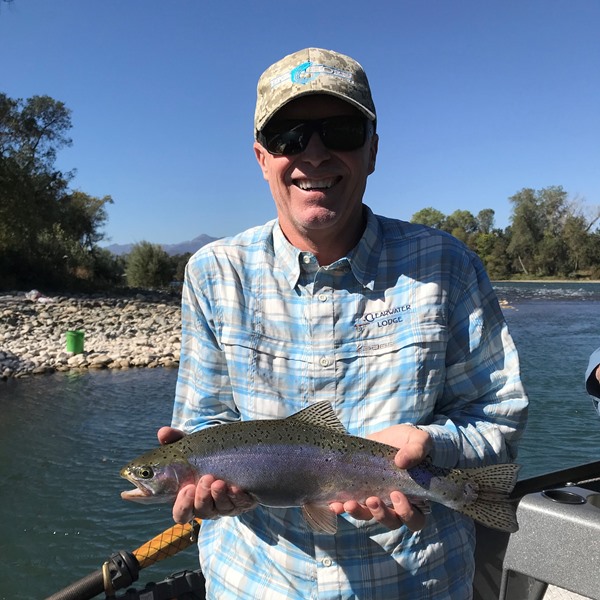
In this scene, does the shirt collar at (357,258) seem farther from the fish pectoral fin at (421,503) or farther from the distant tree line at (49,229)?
the distant tree line at (49,229)

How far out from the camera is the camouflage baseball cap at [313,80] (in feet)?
7.79

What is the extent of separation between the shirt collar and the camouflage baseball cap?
475mm

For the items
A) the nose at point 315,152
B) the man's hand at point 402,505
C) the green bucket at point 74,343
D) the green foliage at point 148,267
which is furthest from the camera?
the green foliage at point 148,267

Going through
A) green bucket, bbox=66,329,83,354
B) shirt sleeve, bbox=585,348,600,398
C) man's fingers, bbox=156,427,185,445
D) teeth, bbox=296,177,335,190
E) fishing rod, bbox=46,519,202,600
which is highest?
teeth, bbox=296,177,335,190

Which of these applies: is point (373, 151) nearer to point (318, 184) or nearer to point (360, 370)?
point (318, 184)

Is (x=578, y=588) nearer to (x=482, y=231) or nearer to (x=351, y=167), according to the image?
(x=351, y=167)

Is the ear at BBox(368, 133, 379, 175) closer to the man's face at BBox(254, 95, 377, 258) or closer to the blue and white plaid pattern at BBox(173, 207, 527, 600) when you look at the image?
the man's face at BBox(254, 95, 377, 258)

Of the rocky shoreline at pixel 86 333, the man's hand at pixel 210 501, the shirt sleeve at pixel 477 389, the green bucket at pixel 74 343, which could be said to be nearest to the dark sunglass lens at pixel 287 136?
the shirt sleeve at pixel 477 389

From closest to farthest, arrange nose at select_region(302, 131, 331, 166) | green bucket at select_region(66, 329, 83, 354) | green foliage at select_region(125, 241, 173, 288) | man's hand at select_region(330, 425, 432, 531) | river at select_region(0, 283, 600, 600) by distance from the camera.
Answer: man's hand at select_region(330, 425, 432, 531) < nose at select_region(302, 131, 331, 166) < river at select_region(0, 283, 600, 600) < green bucket at select_region(66, 329, 83, 354) < green foliage at select_region(125, 241, 173, 288)

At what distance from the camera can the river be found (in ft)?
29.2

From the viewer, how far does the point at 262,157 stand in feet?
8.70

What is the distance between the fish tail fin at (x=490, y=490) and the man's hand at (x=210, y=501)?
83 centimetres

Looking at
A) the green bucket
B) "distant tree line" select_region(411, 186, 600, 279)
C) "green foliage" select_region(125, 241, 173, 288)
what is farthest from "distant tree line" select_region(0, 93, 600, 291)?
"distant tree line" select_region(411, 186, 600, 279)

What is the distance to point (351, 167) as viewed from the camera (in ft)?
8.16
